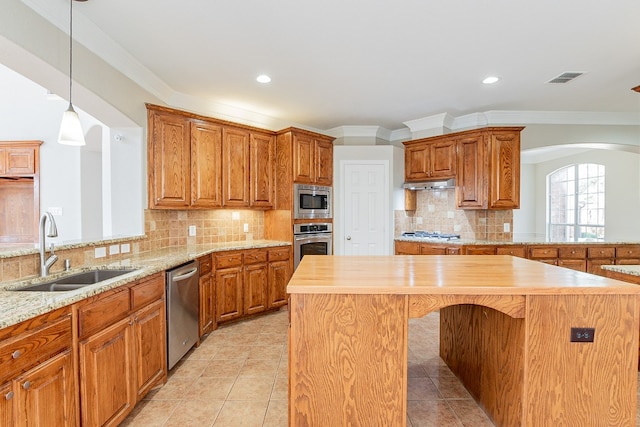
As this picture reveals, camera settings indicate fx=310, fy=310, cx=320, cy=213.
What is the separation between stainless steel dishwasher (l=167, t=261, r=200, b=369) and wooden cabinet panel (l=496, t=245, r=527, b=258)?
3681 millimetres

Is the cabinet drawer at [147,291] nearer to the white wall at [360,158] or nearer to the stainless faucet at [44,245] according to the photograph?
the stainless faucet at [44,245]

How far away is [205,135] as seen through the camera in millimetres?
3570

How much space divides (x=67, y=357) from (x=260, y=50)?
2.53 meters

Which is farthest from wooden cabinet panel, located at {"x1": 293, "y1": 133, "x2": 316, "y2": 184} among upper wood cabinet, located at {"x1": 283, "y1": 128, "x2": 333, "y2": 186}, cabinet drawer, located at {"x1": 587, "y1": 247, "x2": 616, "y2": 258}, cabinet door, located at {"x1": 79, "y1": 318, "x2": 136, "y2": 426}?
cabinet drawer, located at {"x1": 587, "y1": 247, "x2": 616, "y2": 258}

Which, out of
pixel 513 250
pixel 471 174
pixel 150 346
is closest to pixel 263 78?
pixel 150 346

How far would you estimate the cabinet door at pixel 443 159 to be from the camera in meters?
4.44

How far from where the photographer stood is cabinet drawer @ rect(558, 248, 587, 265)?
409 cm

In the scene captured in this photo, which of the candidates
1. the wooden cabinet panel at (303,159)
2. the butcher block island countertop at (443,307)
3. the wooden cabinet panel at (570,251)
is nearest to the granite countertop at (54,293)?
the butcher block island countertop at (443,307)

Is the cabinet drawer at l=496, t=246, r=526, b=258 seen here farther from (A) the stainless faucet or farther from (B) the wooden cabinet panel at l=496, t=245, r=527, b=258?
(A) the stainless faucet

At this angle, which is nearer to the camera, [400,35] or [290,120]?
[400,35]

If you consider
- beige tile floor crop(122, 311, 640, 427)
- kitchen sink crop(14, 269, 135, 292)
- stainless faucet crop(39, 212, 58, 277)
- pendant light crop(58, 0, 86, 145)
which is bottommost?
beige tile floor crop(122, 311, 640, 427)

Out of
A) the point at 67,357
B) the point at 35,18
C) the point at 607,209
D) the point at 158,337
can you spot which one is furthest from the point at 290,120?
the point at 607,209

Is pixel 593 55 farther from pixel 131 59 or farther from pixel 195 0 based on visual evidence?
pixel 131 59

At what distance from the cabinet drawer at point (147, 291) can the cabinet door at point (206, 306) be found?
0.77 metres
